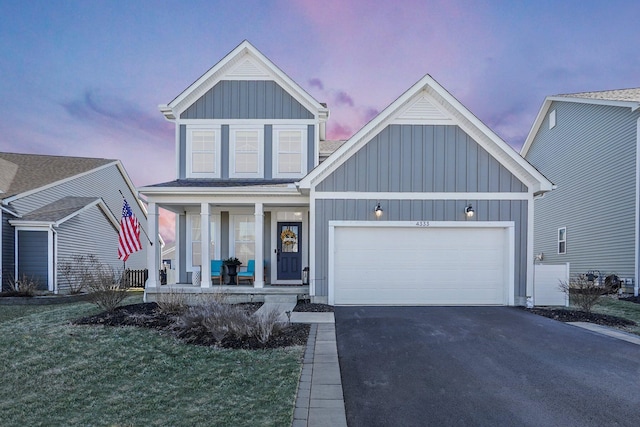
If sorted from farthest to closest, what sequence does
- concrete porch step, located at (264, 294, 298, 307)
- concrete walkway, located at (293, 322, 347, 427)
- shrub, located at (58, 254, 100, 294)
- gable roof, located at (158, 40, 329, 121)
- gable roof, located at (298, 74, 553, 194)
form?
shrub, located at (58, 254, 100, 294) < gable roof, located at (158, 40, 329, 121) < concrete porch step, located at (264, 294, 298, 307) < gable roof, located at (298, 74, 553, 194) < concrete walkway, located at (293, 322, 347, 427)

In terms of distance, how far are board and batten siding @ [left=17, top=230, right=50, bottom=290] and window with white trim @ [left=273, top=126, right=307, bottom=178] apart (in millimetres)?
10021

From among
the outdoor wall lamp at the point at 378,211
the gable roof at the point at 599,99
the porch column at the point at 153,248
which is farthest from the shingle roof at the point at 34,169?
the gable roof at the point at 599,99

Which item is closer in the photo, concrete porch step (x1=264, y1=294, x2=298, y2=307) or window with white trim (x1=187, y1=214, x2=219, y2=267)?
concrete porch step (x1=264, y1=294, x2=298, y2=307)

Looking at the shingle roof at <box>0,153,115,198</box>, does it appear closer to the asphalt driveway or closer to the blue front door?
the blue front door

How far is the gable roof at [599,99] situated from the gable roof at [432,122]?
22.3 ft

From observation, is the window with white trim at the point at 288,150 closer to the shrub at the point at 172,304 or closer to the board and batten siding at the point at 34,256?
the shrub at the point at 172,304

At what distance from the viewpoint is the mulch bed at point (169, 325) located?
224 inches

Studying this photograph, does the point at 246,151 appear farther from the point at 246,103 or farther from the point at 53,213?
the point at 53,213

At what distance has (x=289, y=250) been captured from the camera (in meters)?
12.0

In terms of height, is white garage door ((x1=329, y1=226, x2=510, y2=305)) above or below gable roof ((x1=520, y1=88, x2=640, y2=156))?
below

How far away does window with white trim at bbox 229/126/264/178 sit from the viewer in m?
12.1

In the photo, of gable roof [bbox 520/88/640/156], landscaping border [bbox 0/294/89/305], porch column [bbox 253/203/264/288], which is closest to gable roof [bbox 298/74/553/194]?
porch column [bbox 253/203/264/288]

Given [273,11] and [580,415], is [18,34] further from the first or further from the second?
[580,415]

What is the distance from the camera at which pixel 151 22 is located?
525 inches
